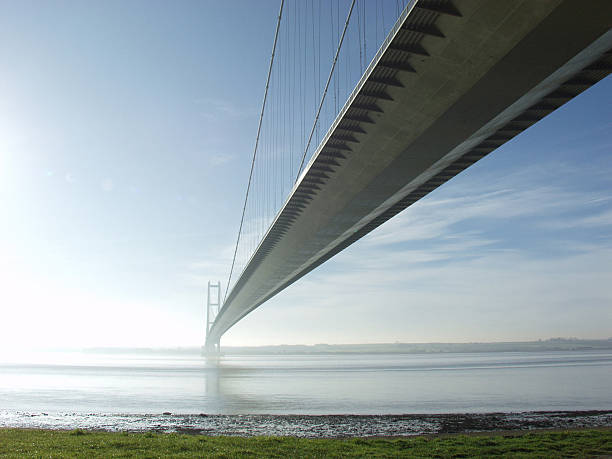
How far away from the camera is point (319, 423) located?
18.7m

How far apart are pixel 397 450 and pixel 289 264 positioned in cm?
3043

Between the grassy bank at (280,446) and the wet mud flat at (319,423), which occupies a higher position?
the grassy bank at (280,446)

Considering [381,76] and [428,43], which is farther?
[381,76]

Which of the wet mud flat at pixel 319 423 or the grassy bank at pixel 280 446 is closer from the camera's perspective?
the grassy bank at pixel 280 446

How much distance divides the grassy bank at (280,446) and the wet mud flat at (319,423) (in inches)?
106

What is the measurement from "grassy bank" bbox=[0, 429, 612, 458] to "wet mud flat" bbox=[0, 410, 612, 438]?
8.83 ft

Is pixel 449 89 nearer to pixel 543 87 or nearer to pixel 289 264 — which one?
pixel 543 87

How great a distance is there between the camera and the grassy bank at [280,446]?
11.5 meters

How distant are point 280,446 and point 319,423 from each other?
653 centimetres

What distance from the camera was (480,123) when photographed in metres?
16.6

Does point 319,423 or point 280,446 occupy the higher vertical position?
point 280,446

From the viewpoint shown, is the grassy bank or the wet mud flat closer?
the grassy bank

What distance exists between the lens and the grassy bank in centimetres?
1152

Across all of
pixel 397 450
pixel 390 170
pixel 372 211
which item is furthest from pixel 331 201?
pixel 397 450
